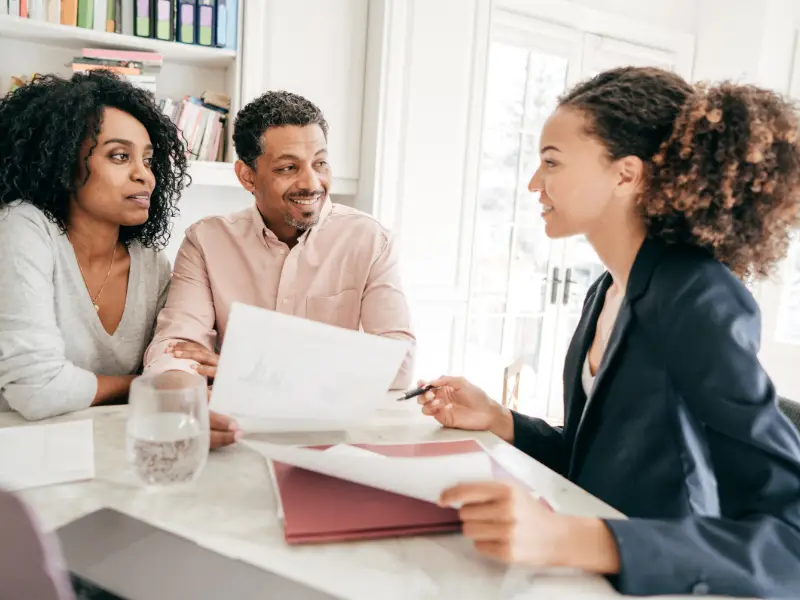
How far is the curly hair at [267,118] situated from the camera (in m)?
1.74

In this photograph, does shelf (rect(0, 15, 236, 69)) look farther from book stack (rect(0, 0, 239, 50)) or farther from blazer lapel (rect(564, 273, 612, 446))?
blazer lapel (rect(564, 273, 612, 446))

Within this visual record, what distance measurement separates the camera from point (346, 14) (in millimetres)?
2730

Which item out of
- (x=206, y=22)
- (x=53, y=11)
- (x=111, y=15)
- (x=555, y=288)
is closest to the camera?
(x=53, y=11)

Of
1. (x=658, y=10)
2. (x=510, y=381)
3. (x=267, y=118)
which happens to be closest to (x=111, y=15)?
(x=267, y=118)

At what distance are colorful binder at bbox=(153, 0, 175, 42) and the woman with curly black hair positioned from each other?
2.88ft

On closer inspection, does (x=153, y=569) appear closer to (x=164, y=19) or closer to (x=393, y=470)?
(x=393, y=470)

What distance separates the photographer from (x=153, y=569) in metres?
0.57

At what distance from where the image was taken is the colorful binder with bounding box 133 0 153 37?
2.35 m

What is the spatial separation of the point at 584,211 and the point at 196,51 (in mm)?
2011

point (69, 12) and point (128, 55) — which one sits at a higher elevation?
point (69, 12)

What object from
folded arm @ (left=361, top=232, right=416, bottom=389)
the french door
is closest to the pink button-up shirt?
folded arm @ (left=361, top=232, right=416, bottom=389)

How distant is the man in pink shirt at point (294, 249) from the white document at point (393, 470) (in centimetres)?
91

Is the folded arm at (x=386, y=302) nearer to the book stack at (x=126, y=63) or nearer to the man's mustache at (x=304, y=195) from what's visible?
the man's mustache at (x=304, y=195)

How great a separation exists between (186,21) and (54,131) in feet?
4.00
